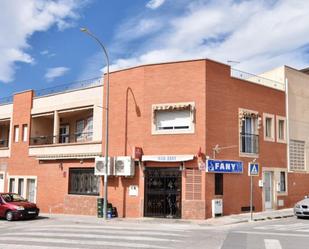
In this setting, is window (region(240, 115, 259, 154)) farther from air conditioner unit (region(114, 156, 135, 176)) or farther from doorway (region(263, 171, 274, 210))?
air conditioner unit (region(114, 156, 135, 176))

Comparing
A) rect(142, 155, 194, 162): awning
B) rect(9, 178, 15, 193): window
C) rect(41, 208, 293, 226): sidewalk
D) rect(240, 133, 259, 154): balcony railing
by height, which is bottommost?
rect(41, 208, 293, 226): sidewalk

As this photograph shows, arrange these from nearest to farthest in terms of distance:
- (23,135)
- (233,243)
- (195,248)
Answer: (195,248)
(233,243)
(23,135)

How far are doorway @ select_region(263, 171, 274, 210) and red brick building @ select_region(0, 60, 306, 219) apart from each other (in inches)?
2.4

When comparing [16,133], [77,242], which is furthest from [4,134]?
[77,242]

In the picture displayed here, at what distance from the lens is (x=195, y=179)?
22.2m

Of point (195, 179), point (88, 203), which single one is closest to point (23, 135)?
point (88, 203)

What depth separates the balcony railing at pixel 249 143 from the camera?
24.9 meters

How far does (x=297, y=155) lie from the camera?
93.6 ft

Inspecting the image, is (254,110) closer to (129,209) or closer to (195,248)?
(129,209)

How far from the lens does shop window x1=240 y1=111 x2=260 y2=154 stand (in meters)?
24.8

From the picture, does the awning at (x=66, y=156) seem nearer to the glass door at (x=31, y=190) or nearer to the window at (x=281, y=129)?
the glass door at (x=31, y=190)

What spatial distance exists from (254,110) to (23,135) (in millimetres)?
17607

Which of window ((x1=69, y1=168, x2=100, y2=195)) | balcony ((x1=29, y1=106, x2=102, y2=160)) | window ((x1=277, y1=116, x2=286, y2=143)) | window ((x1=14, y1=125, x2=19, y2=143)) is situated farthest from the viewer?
window ((x1=14, y1=125, x2=19, y2=143))

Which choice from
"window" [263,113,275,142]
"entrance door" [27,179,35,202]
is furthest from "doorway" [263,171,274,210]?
"entrance door" [27,179,35,202]
